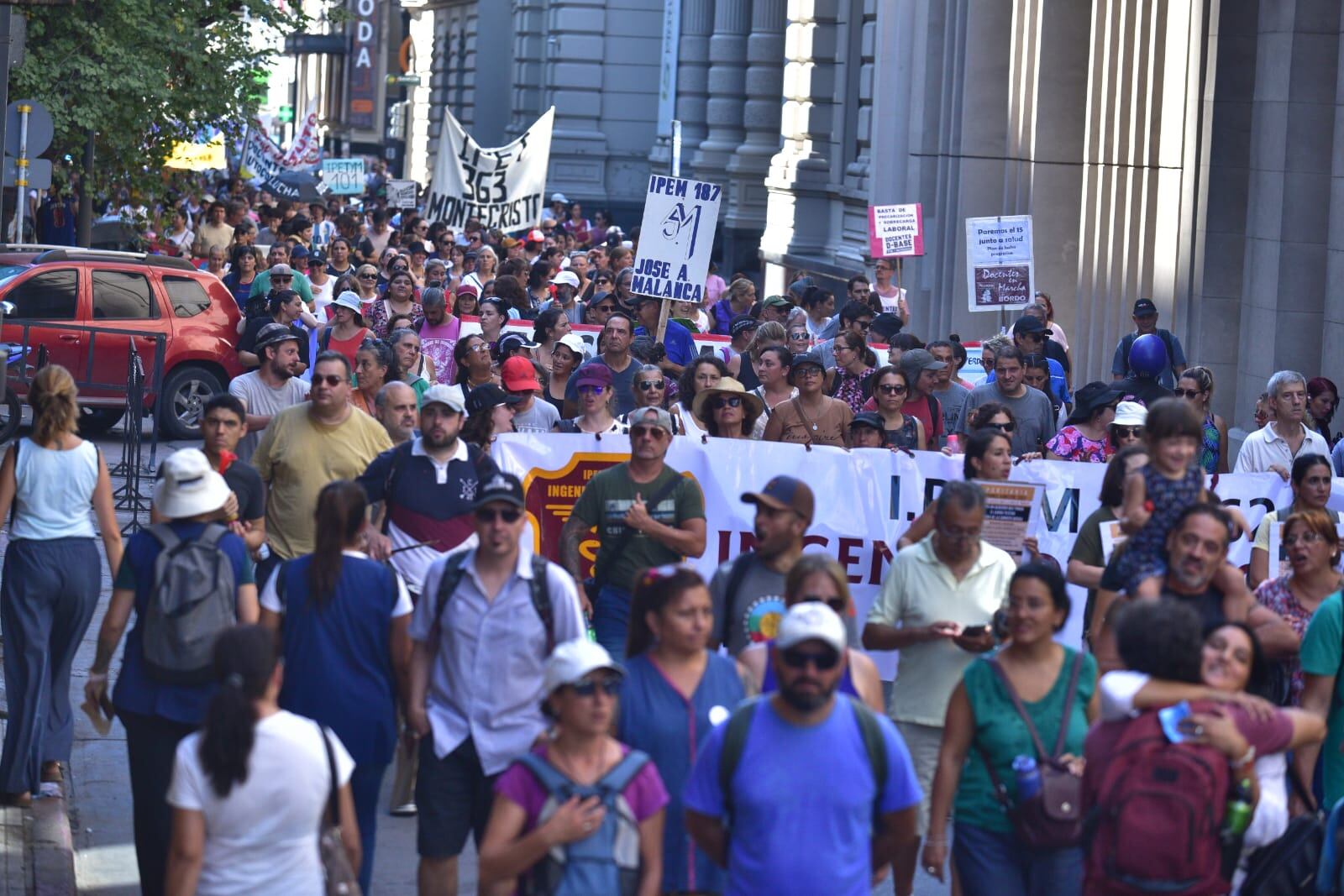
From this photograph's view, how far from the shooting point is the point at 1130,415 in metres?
9.66

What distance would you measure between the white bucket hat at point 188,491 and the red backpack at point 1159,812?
305 cm

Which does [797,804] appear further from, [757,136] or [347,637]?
[757,136]

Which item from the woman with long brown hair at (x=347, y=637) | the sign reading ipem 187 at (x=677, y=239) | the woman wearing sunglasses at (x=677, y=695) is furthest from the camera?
A: the sign reading ipem 187 at (x=677, y=239)

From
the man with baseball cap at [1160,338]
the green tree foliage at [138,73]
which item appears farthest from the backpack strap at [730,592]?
the green tree foliage at [138,73]

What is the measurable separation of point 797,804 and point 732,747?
21 centimetres

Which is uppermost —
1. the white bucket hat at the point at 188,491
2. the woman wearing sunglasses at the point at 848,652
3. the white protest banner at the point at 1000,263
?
the white protest banner at the point at 1000,263

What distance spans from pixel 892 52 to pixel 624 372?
1487 centimetres

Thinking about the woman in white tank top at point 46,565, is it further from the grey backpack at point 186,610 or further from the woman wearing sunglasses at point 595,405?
the woman wearing sunglasses at point 595,405

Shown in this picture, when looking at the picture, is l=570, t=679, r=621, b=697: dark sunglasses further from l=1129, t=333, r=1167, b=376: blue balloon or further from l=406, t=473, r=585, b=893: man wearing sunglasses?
l=1129, t=333, r=1167, b=376: blue balloon

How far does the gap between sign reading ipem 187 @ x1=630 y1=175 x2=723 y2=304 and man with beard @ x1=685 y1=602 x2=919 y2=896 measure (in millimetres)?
10374

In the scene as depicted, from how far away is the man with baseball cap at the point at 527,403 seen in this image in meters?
11.1

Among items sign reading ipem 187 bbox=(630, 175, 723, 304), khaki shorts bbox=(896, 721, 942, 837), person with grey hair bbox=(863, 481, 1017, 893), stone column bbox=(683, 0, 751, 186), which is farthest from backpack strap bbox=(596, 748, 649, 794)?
stone column bbox=(683, 0, 751, 186)

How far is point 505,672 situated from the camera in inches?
268

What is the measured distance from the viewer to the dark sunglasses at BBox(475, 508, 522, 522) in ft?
22.3
